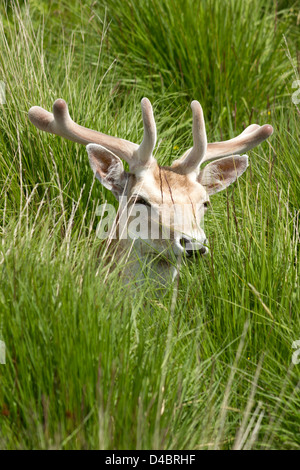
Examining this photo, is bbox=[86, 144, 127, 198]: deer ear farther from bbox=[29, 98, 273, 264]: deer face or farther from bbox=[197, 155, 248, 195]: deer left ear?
bbox=[197, 155, 248, 195]: deer left ear

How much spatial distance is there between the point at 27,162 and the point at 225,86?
7.28 feet

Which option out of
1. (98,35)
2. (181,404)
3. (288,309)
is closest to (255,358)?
(288,309)

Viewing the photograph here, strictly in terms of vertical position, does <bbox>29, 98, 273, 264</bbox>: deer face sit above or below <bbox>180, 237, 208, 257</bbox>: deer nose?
above

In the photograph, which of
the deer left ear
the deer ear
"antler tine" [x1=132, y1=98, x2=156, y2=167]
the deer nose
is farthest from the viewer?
the deer left ear

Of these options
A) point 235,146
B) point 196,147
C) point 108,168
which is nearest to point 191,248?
point 196,147

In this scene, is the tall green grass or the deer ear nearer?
the tall green grass

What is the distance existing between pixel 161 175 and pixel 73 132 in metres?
0.61

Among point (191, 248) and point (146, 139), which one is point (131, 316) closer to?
point (191, 248)

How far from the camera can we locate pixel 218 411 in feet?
10.8

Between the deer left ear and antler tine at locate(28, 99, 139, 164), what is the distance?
1.65ft

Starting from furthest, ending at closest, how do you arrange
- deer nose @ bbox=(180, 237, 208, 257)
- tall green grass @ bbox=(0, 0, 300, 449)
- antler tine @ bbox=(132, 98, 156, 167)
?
antler tine @ bbox=(132, 98, 156, 167) < deer nose @ bbox=(180, 237, 208, 257) < tall green grass @ bbox=(0, 0, 300, 449)

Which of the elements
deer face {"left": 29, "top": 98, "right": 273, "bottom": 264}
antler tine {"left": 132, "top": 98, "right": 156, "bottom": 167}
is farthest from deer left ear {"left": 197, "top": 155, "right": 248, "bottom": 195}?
antler tine {"left": 132, "top": 98, "right": 156, "bottom": 167}

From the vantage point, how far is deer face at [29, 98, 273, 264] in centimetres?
418

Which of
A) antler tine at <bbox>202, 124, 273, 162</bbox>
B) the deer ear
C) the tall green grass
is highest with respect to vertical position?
antler tine at <bbox>202, 124, 273, 162</bbox>
